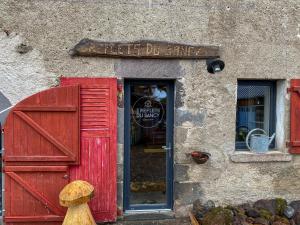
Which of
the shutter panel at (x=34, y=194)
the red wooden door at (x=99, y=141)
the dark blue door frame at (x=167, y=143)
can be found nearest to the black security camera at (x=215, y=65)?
the dark blue door frame at (x=167, y=143)

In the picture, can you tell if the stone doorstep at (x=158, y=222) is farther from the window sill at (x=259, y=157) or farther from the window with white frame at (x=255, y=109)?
the window with white frame at (x=255, y=109)

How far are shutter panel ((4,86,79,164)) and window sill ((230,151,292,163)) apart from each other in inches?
103

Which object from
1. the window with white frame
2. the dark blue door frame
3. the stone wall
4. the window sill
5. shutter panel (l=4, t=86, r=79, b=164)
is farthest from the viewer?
the window with white frame

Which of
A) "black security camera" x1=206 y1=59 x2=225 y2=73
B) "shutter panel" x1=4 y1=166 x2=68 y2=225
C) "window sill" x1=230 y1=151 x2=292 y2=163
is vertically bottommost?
"shutter panel" x1=4 y1=166 x2=68 y2=225

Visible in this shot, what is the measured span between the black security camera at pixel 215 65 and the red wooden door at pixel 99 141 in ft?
5.09

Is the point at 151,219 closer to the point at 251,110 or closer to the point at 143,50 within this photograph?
the point at 251,110

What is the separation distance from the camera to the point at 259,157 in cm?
618

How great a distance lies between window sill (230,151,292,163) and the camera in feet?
20.1

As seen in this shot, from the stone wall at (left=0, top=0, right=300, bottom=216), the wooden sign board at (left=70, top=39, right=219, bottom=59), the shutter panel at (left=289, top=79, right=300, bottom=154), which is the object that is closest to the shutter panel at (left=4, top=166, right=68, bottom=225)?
the stone wall at (left=0, top=0, right=300, bottom=216)

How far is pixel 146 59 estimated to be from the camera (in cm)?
588

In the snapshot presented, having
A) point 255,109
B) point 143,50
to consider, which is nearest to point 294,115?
point 255,109

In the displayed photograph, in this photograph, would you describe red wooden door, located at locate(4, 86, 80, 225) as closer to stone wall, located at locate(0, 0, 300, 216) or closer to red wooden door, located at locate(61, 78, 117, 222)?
red wooden door, located at locate(61, 78, 117, 222)

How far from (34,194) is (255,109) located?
13.0 feet

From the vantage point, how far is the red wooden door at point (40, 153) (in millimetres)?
5461
